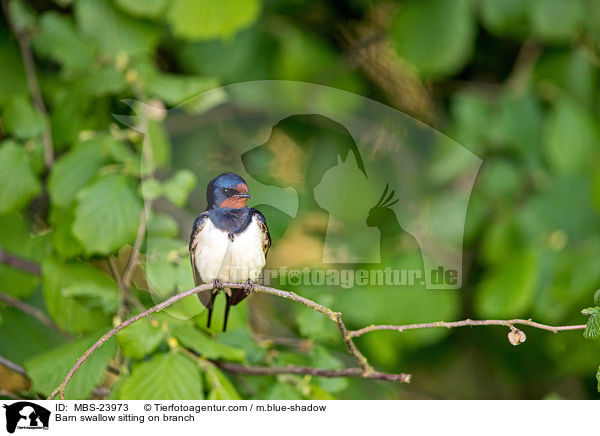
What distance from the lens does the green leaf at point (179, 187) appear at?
507 mm

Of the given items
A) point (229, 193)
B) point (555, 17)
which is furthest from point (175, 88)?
point (555, 17)

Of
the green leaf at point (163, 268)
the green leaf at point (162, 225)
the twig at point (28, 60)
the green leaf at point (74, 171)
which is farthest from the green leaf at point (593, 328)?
the twig at point (28, 60)

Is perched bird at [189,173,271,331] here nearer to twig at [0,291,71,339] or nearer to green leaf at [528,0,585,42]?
twig at [0,291,71,339]

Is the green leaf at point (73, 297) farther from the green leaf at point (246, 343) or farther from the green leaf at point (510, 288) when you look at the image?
the green leaf at point (510, 288)

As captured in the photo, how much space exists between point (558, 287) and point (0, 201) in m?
0.78

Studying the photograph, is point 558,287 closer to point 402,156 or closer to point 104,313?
point 402,156

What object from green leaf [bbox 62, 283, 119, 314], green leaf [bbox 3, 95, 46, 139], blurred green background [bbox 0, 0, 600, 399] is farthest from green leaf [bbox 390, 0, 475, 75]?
green leaf [bbox 62, 283, 119, 314]

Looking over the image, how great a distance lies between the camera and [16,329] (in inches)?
31.3

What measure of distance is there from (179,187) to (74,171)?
0.20m

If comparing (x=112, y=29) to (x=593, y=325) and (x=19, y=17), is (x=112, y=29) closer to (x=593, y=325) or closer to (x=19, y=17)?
(x=19, y=17)

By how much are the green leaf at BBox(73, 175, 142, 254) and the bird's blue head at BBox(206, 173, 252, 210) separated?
0.70ft

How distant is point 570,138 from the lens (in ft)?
3.66

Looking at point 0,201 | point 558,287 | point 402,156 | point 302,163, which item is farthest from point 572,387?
point 0,201
